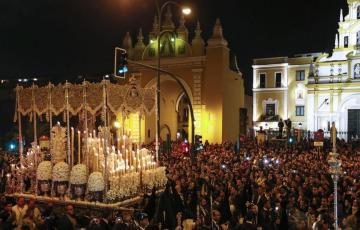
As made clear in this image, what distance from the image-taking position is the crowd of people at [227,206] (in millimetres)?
9953

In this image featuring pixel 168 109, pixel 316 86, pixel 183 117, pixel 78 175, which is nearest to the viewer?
pixel 78 175

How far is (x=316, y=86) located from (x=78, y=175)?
133 feet

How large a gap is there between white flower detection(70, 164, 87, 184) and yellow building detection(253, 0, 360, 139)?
37215 mm

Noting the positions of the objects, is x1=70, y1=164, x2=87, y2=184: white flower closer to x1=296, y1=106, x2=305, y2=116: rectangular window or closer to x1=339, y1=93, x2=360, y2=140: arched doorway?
x1=339, y1=93, x2=360, y2=140: arched doorway

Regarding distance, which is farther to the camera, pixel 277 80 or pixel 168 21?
pixel 277 80

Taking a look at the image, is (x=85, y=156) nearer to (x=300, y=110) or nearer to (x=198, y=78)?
(x=198, y=78)

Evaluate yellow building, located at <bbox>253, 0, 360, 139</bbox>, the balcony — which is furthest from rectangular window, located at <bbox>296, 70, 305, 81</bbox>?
the balcony

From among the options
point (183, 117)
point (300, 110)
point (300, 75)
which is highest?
point (300, 75)

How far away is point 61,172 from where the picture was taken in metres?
12.9

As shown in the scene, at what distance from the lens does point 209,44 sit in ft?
102

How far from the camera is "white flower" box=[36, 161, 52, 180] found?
43.4ft

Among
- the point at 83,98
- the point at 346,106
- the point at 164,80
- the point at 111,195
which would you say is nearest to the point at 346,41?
the point at 346,106

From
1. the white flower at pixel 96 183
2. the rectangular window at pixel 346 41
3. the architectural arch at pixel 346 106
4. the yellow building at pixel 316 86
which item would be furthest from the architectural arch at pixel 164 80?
the rectangular window at pixel 346 41

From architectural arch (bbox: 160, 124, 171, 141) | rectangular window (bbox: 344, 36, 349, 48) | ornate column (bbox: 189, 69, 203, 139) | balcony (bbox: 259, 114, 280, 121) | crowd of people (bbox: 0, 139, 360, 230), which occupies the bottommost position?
crowd of people (bbox: 0, 139, 360, 230)
